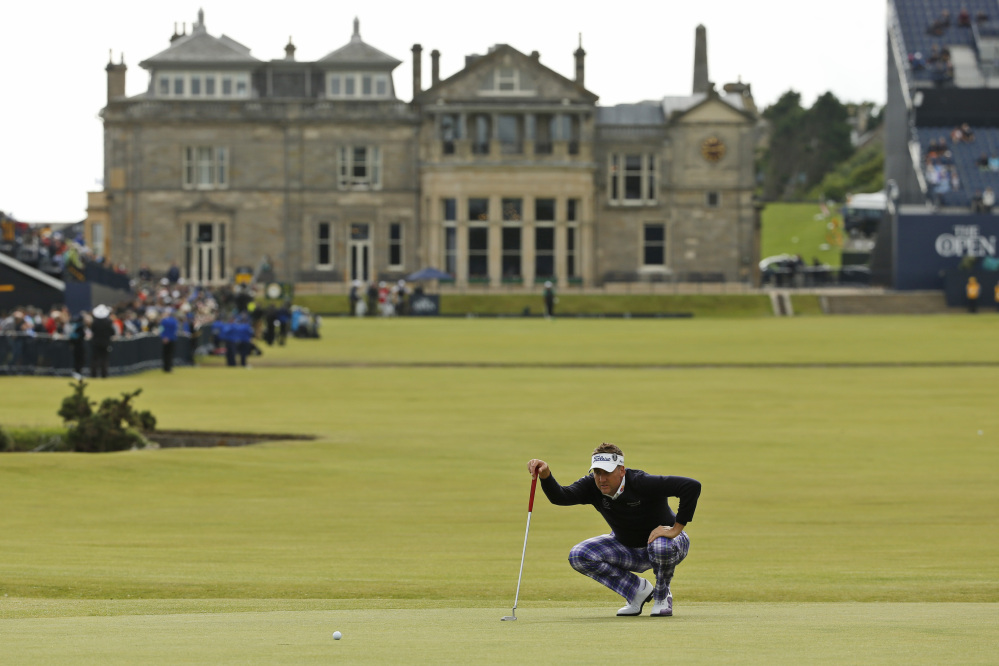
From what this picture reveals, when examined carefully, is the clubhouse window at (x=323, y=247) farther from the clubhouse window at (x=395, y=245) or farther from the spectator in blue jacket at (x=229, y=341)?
the spectator in blue jacket at (x=229, y=341)

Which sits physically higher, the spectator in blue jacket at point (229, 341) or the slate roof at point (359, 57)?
the slate roof at point (359, 57)

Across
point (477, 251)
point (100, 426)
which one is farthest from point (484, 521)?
point (477, 251)

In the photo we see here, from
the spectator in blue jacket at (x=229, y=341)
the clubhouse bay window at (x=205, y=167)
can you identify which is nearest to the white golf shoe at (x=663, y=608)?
the spectator in blue jacket at (x=229, y=341)

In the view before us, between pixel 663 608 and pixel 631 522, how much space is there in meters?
0.70

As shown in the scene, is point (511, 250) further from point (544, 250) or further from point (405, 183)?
point (405, 183)

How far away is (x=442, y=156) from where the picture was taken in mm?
95562

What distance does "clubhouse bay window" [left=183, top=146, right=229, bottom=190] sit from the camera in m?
96.9

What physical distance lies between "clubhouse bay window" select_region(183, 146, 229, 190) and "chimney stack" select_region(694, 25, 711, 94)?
3262cm

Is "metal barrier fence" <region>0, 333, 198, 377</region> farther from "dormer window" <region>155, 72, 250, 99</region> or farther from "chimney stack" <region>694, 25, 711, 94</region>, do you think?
"chimney stack" <region>694, 25, 711, 94</region>

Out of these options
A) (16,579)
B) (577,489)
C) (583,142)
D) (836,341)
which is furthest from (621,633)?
(583,142)

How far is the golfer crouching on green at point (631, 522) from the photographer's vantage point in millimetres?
11742

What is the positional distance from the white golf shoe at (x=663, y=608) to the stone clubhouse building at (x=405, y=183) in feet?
272

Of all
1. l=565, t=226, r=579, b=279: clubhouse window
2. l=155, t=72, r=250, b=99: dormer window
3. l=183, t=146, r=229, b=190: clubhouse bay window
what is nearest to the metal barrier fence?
l=183, t=146, r=229, b=190: clubhouse bay window

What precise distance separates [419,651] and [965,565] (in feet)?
28.8
